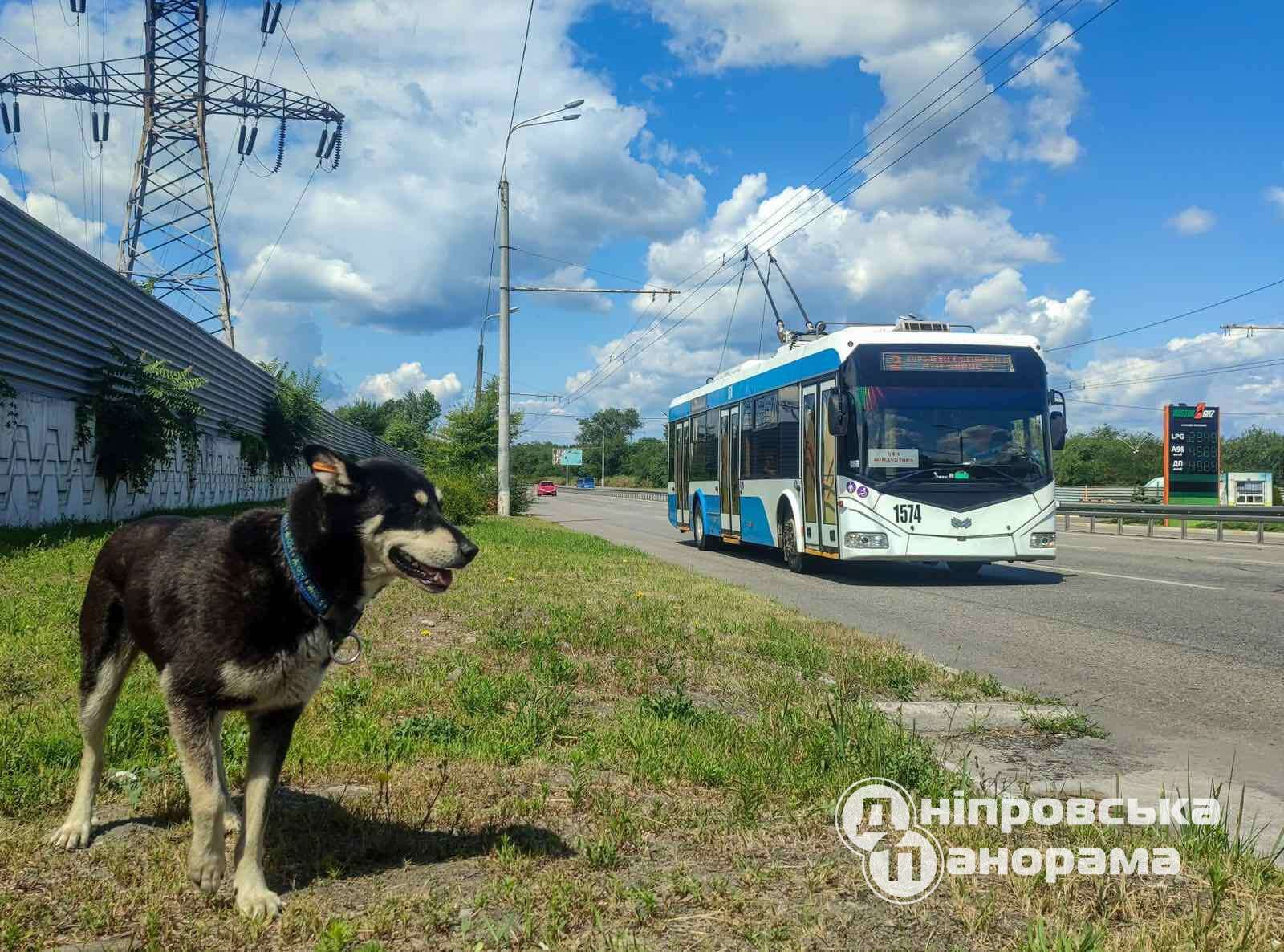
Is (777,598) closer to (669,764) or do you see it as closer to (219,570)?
(669,764)

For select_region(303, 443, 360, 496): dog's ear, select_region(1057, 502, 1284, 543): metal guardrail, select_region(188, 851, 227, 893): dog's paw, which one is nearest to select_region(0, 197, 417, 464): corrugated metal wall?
select_region(303, 443, 360, 496): dog's ear

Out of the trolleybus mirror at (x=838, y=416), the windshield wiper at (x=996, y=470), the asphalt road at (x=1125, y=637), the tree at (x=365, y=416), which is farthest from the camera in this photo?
the tree at (x=365, y=416)

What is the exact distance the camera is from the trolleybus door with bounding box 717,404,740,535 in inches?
736

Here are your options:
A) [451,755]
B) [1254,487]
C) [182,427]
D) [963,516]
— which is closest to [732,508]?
[963,516]

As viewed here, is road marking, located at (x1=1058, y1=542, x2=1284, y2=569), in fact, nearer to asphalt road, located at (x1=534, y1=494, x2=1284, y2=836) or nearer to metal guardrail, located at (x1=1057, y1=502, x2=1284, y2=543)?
asphalt road, located at (x1=534, y1=494, x2=1284, y2=836)

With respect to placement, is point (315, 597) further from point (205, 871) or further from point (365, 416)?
point (365, 416)

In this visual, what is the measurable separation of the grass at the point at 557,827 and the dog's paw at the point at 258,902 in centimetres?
4

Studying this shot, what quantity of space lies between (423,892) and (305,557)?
1.10m

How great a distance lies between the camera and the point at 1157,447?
11025cm

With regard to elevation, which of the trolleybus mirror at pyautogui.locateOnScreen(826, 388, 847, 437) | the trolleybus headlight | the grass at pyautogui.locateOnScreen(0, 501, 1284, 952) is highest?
the trolleybus mirror at pyautogui.locateOnScreen(826, 388, 847, 437)

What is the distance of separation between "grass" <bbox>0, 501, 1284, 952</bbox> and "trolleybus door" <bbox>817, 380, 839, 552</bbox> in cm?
702

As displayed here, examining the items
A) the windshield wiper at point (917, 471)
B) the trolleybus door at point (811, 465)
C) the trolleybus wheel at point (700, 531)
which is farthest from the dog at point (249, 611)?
the trolleybus wheel at point (700, 531)

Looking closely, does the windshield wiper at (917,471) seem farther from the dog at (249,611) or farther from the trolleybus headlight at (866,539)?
the dog at (249,611)

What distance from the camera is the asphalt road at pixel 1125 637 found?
17.1 feet
